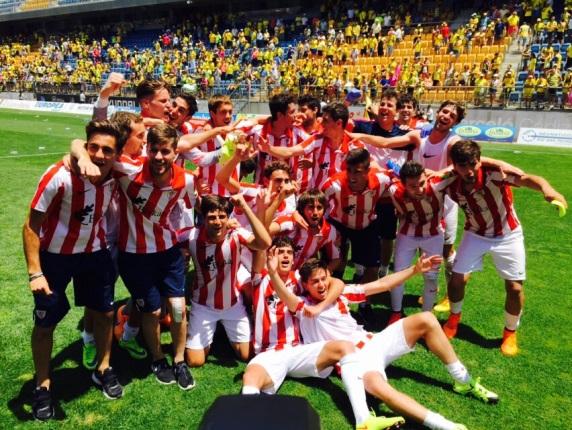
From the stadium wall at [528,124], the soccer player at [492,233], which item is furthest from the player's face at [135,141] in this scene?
the stadium wall at [528,124]

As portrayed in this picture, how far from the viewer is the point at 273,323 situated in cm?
426

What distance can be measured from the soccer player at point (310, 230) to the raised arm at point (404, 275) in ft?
3.06

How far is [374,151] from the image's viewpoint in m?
6.02

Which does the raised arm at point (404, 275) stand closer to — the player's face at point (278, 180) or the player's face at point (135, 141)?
the player's face at point (278, 180)

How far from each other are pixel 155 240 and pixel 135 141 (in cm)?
82

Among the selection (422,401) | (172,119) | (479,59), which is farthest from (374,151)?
(479,59)

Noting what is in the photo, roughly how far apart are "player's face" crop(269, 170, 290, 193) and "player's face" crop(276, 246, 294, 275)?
77 cm

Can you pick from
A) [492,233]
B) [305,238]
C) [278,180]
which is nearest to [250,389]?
[305,238]

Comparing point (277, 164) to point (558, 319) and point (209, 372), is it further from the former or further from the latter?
point (558, 319)

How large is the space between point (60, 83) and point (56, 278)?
3692cm

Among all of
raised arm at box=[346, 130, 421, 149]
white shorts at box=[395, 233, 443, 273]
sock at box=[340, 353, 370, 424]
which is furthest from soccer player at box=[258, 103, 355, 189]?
sock at box=[340, 353, 370, 424]

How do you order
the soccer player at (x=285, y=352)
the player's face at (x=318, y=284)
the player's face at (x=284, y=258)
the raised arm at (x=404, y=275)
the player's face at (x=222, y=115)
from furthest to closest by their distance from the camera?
the player's face at (x=222, y=115) → the player's face at (x=284, y=258) → the player's face at (x=318, y=284) → the raised arm at (x=404, y=275) → the soccer player at (x=285, y=352)

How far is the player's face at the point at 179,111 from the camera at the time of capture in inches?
213

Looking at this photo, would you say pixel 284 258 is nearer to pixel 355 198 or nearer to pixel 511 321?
pixel 355 198
